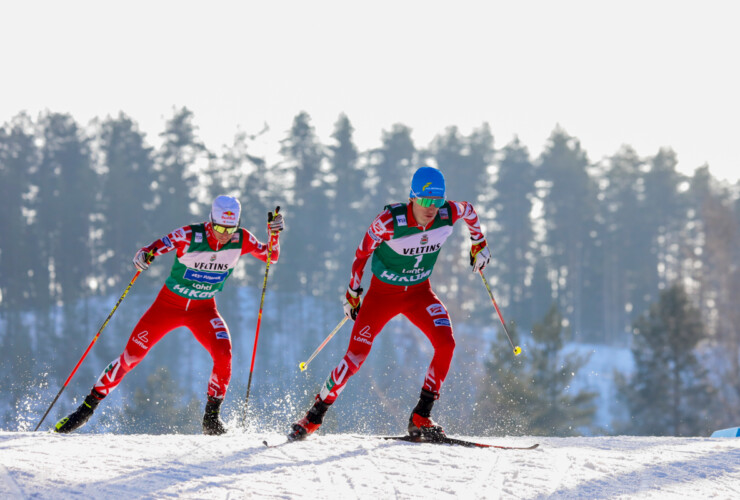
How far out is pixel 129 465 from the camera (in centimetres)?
518

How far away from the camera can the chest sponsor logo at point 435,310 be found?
6.61 meters

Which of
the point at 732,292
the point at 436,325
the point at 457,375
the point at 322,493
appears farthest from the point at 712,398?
the point at 322,493

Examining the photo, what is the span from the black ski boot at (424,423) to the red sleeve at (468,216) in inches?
63.5

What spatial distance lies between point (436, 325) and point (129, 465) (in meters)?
2.80

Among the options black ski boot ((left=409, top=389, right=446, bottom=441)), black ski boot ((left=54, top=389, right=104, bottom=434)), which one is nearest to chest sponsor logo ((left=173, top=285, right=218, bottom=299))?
black ski boot ((left=54, top=389, right=104, bottom=434))

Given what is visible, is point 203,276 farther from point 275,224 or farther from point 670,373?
point 670,373

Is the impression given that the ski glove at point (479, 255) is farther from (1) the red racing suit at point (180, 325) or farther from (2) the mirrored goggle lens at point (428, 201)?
(1) the red racing suit at point (180, 325)

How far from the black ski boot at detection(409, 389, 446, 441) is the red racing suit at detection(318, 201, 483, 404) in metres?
0.09

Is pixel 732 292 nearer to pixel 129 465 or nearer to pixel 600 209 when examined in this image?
pixel 600 209

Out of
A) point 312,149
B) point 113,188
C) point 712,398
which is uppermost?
point 312,149

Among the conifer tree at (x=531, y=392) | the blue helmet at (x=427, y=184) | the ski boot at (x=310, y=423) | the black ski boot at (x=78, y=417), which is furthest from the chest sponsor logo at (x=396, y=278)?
the conifer tree at (x=531, y=392)

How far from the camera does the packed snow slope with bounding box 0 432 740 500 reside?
4.73 m

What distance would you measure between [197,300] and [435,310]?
247 cm

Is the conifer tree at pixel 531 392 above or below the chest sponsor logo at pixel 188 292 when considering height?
below
